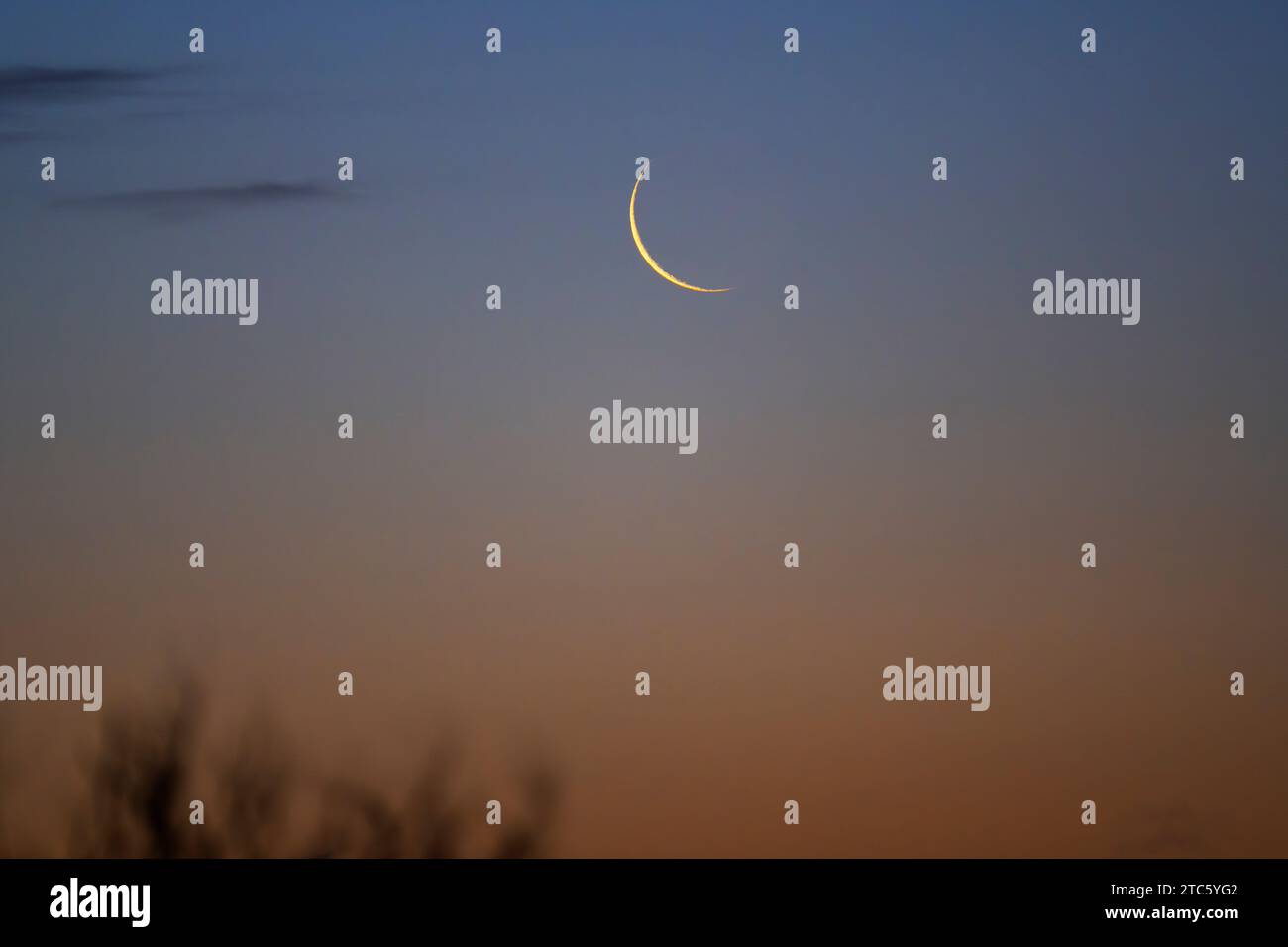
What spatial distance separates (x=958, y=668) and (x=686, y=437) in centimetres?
612
